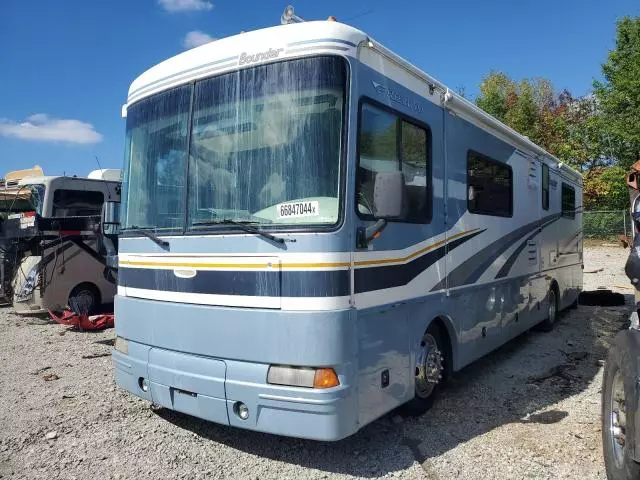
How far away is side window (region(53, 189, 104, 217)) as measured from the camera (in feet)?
34.7

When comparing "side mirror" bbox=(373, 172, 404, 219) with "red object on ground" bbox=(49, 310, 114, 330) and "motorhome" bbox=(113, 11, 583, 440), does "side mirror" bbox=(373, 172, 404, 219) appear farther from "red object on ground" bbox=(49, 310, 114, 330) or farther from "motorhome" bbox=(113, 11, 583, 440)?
"red object on ground" bbox=(49, 310, 114, 330)

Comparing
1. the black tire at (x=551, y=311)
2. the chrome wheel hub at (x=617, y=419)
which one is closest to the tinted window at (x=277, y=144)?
the chrome wheel hub at (x=617, y=419)

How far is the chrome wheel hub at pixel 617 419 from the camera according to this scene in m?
3.40

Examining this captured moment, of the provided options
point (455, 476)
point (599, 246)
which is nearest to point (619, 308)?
point (455, 476)

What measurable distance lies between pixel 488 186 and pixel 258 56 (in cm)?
338

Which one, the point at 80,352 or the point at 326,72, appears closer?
the point at 326,72

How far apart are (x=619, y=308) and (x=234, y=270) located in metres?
9.94

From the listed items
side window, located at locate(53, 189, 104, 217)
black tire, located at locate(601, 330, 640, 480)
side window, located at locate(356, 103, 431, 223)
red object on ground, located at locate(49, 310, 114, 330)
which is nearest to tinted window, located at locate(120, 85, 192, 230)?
side window, located at locate(356, 103, 431, 223)

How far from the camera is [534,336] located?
8625 millimetres

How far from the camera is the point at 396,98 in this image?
4324 millimetres

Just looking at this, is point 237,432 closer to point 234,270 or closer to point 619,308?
point 234,270

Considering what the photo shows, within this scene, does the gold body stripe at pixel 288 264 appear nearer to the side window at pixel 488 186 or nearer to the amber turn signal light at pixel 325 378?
the amber turn signal light at pixel 325 378

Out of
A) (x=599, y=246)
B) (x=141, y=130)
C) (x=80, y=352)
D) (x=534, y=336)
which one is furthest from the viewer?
(x=599, y=246)

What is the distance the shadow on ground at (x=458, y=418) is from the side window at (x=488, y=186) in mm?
1873
